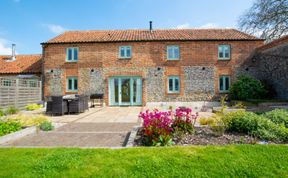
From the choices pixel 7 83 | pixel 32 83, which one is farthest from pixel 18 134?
pixel 32 83

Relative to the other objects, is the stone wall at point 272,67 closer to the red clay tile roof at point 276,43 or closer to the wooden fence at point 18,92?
the red clay tile roof at point 276,43

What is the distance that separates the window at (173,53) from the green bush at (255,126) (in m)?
11.6

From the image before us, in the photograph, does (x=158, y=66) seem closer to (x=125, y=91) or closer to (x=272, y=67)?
(x=125, y=91)

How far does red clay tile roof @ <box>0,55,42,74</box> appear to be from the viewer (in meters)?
18.1

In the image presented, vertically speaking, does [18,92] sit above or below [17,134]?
above

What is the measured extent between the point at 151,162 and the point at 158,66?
→ 13.5m

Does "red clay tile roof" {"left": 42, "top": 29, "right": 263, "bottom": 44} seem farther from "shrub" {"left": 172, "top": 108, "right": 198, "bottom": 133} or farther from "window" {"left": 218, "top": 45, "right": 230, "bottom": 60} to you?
"shrub" {"left": 172, "top": 108, "right": 198, "bottom": 133}

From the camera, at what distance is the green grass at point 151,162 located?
3186mm

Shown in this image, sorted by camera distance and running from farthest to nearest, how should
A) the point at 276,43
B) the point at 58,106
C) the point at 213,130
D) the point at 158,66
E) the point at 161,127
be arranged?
1. the point at 158,66
2. the point at 276,43
3. the point at 58,106
4. the point at 213,130
5. the point at 161,127

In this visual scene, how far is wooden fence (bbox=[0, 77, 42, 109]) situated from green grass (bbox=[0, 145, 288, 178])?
29.2 ft

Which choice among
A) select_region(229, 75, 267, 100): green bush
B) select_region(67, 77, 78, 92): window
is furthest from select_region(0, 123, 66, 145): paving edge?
select_region(229, 75, 267, 100): green bush

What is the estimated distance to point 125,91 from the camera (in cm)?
1656

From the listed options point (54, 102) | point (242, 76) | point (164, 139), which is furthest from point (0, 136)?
point (242, 76)

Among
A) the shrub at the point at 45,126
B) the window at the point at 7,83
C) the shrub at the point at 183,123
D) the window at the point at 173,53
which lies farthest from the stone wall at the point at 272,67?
the window at the point at 7,83
